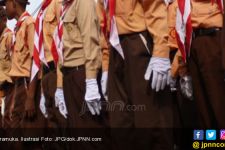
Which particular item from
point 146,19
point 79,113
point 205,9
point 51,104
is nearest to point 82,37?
point 79,113

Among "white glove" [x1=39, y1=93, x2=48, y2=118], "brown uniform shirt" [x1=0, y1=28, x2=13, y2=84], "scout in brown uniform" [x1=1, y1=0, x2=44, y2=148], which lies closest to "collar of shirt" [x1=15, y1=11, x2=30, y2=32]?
"scout in brown uniform" [x1=1, y1=0, x2=44, y2=148]

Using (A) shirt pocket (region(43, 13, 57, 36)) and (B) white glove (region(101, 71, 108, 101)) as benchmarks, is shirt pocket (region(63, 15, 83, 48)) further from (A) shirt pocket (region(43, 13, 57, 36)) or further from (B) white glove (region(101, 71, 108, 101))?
(A) shirt pocket (region(43, 13, 57, 36))

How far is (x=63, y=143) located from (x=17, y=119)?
4.46 feet

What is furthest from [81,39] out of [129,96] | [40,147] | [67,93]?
[40,147]

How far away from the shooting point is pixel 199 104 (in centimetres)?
402

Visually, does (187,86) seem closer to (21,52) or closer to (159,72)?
(159,72)

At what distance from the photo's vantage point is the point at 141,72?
4.10 m

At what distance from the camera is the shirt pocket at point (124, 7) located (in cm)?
423

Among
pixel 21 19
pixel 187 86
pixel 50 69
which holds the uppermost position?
pixel 21 19

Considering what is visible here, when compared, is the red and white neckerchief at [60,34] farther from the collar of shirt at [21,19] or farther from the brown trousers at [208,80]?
the brown trousers at [208,80]

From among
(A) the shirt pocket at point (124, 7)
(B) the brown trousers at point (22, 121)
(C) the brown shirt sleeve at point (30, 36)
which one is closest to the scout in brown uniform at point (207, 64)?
(A) the shirt pocket at point (124, 7)

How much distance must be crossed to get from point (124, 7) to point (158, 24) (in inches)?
12.7

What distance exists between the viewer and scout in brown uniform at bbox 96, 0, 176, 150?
13.1 ft

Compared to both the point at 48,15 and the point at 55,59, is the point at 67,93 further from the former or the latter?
the point at 48,15
